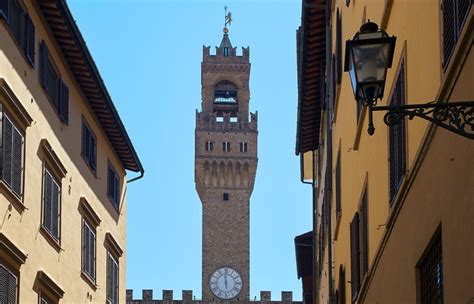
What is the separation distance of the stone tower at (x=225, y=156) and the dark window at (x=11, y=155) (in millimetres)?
80319

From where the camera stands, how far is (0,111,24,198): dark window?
57.8 ft

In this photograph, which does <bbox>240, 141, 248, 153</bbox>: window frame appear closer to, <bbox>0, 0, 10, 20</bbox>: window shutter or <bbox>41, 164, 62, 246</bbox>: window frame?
<bbox>41, 164, 62, 246</bbox>: window frame

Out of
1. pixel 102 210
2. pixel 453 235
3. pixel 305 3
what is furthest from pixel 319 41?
pixel 453 235

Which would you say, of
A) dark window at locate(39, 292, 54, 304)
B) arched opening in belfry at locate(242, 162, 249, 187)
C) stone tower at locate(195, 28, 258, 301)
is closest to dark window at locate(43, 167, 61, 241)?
dark window at locate(39, 292, 54, 304)

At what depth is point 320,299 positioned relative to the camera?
113 ft

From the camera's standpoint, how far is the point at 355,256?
59.5 ft

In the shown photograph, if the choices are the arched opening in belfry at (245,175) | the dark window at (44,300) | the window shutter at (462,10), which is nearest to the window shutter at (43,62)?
the dark window at (44,300)

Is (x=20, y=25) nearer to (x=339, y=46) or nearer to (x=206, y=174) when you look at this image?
(x=339, y=46)

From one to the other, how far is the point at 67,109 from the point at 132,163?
753cm

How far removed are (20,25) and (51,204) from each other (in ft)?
12.5

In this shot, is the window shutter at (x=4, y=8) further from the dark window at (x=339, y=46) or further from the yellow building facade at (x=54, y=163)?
the dark window at (x=339, y=46)

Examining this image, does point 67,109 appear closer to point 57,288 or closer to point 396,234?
point 57,288

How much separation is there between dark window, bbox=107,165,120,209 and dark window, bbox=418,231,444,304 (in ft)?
57.3

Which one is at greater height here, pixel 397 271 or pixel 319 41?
pixel 319 41
